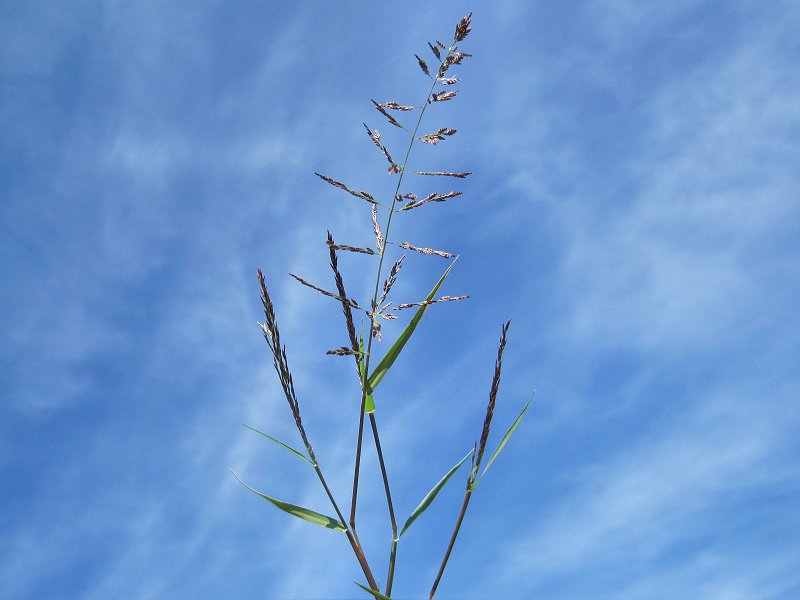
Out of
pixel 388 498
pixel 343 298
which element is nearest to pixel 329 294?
pixel 343 298

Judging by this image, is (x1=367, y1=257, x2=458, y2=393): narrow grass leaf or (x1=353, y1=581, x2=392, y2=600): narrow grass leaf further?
(x1=367, y1=257, x2=458, y2=393): narrow grass leaf

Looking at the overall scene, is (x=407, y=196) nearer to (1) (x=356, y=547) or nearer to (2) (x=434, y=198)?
(2) (x=434, y=198)

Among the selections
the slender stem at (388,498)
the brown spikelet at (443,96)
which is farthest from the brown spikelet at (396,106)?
the slender stem at (388,498)

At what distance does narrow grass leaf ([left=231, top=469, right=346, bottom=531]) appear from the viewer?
2.26 m

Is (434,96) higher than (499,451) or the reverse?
higher

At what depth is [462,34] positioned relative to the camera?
2.33m

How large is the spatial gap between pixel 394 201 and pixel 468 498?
39.7 inches

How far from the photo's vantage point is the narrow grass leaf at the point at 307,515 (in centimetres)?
226

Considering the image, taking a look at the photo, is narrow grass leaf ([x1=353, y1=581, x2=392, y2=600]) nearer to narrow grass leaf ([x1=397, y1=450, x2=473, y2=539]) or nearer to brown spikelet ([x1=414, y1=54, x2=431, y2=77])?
narrow grass leaf ([x1=397, y1=450, x2=473, y2=539])

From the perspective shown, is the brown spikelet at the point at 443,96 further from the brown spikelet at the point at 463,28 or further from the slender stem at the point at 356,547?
the slender stem at the point at 356,547

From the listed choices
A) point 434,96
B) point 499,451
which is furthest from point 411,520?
point 434,96

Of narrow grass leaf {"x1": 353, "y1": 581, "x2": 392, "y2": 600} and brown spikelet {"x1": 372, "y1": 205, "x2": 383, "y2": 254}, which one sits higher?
brown spikelet {"x1": 372, "y1": 205, "x2": 383, "y2": 254}

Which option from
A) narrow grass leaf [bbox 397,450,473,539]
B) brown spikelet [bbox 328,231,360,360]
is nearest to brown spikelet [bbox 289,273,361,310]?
brown spikelet [bbox 328,231,360,360]

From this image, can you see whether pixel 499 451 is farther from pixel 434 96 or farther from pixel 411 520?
pixel 434 96
